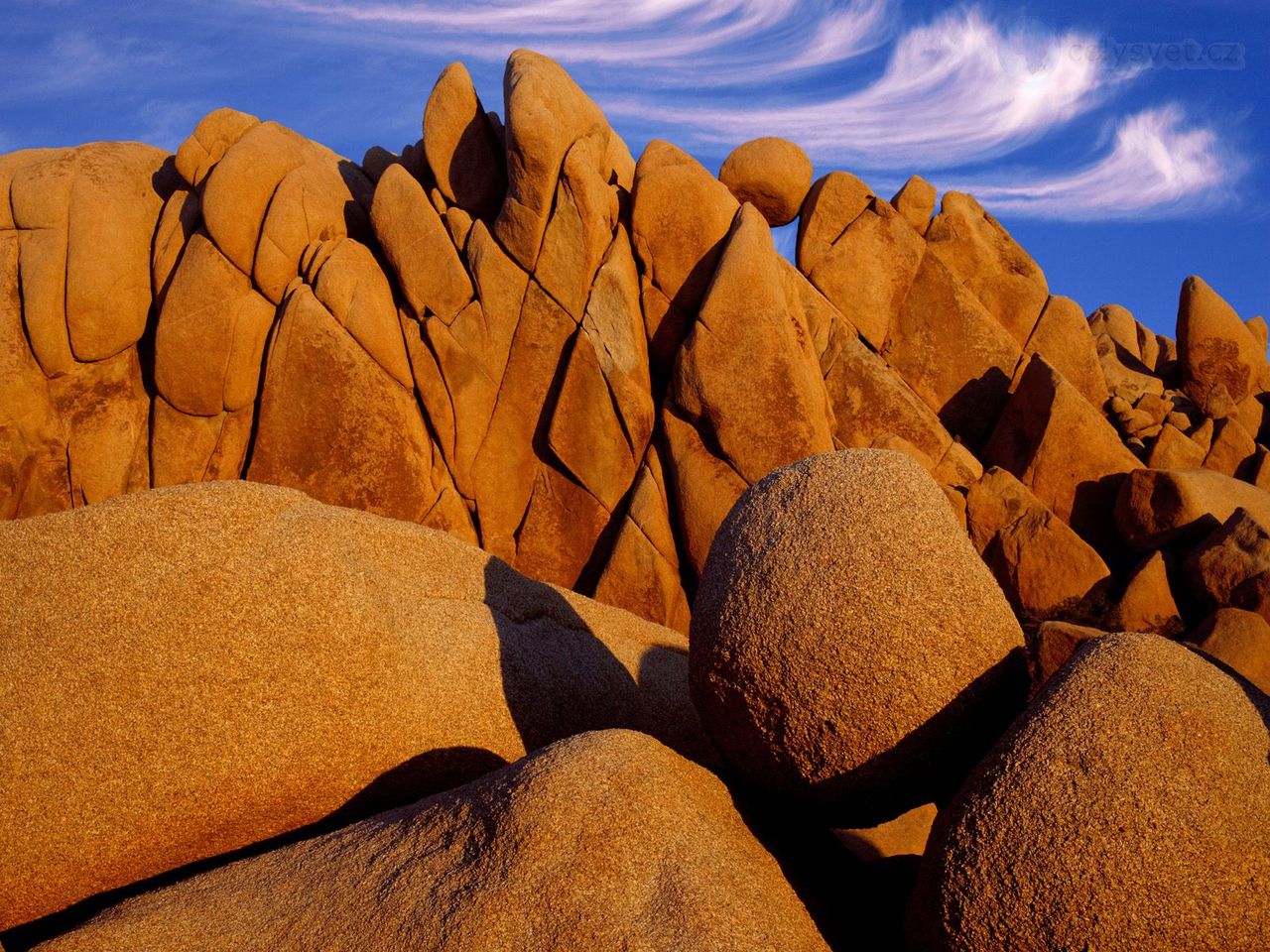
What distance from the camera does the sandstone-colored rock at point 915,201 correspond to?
18.7m

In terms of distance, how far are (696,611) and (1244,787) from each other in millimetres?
2677

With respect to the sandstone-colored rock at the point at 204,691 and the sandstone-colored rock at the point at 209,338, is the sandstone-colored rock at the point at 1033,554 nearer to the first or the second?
the sandstone-colored rock at the point at 204,691

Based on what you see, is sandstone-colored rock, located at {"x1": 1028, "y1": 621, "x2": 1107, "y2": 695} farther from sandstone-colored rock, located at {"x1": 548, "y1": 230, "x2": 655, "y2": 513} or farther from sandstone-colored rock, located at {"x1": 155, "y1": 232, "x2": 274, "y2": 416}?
sandstone-colored rock, located at {"x1": 155, "y1": 232, "x2": 274, "y2": 416}

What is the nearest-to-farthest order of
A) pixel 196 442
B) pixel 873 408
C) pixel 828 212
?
pixel 196 442 → pixel 873 408 → pixel 828 212

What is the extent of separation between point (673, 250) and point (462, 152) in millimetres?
4158

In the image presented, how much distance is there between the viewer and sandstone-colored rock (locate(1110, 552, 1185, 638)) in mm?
14016

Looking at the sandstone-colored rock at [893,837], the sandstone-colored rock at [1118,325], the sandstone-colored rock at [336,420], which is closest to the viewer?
the sandstone-colored rock at [893,837]

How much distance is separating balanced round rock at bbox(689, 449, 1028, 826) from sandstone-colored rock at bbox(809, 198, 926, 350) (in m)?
13.0

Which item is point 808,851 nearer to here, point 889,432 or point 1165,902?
point 1165,902

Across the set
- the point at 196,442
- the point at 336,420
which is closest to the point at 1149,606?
the point at 336,420

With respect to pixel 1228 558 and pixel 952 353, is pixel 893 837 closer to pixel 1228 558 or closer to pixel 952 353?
pixel 1228 558

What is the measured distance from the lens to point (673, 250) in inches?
621

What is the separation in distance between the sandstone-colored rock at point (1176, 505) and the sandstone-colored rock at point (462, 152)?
11.1 metres

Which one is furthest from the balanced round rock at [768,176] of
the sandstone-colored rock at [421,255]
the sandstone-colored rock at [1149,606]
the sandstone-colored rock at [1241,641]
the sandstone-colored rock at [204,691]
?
the sandstone-colored rock at [204,691]
